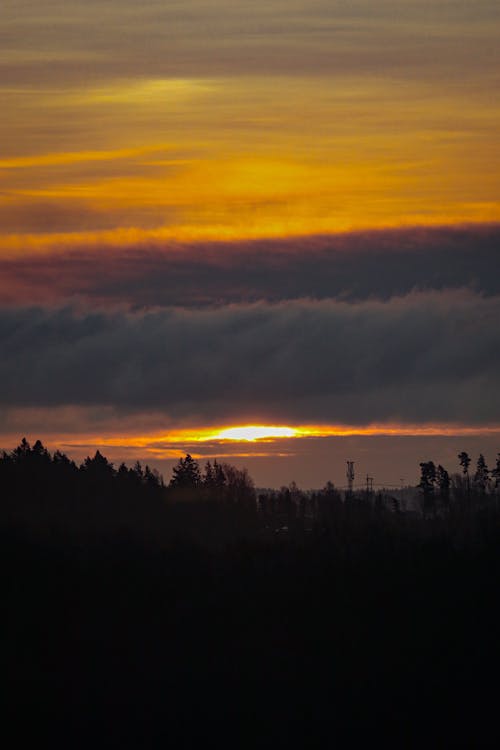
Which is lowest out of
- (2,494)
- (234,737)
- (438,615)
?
(234,737)

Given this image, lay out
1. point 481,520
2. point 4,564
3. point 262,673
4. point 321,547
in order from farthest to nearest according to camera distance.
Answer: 1. point 481,520
2. point 321,547
3. point 4,564
4. point 262,673

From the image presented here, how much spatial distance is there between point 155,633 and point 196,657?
14.8ft

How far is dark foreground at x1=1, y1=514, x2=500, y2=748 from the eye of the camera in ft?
300

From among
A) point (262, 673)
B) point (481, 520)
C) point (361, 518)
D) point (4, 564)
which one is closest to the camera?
point (262, 673)

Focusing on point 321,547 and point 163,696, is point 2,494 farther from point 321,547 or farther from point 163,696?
point 163,696

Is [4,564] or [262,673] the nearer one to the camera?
[262,673]

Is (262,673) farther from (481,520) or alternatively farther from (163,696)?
(481,520)

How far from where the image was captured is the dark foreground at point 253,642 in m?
91.3

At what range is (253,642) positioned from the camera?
103 meters

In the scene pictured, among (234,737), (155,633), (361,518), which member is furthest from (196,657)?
(361,518)

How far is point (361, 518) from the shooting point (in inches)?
5827

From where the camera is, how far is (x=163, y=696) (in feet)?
307

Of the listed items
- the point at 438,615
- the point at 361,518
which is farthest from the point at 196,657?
the point at 361,518

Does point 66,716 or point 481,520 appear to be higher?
point 481,520
